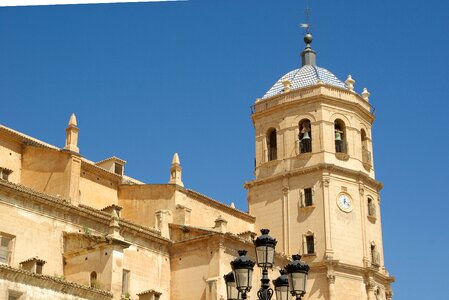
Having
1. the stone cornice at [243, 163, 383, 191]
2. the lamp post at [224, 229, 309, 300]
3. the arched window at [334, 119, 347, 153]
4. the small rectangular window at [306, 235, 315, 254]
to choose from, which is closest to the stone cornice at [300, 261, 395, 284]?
the small rectangular window at [306, 235, 315, 254]

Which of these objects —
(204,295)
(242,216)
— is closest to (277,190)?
(242,216)

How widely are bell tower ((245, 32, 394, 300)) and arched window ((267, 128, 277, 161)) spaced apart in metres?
0.05

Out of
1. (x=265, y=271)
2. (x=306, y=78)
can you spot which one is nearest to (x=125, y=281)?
(x=265, y=271)

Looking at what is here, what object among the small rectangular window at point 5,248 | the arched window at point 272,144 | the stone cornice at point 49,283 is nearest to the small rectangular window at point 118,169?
the arched window at point 272,144

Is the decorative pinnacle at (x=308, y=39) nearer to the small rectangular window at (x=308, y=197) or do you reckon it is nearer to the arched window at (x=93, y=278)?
the small rectangular window at (x=308, y=197)

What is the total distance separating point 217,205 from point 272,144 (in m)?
4.29

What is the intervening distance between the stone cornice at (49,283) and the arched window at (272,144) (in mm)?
14089

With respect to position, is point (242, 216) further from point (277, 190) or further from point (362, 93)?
→ point (362, 93)

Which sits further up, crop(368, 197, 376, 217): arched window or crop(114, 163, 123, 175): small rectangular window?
crop(114, 163, 123, 175): small rectangular window

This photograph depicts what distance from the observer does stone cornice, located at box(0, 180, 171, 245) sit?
2233 cm

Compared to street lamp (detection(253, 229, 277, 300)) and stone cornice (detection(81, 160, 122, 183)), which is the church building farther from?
street lamp (detection(253, 229, 277, 300))

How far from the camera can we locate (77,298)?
2072cm

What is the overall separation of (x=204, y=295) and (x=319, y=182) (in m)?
8.48

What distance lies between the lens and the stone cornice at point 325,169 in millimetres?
32562
